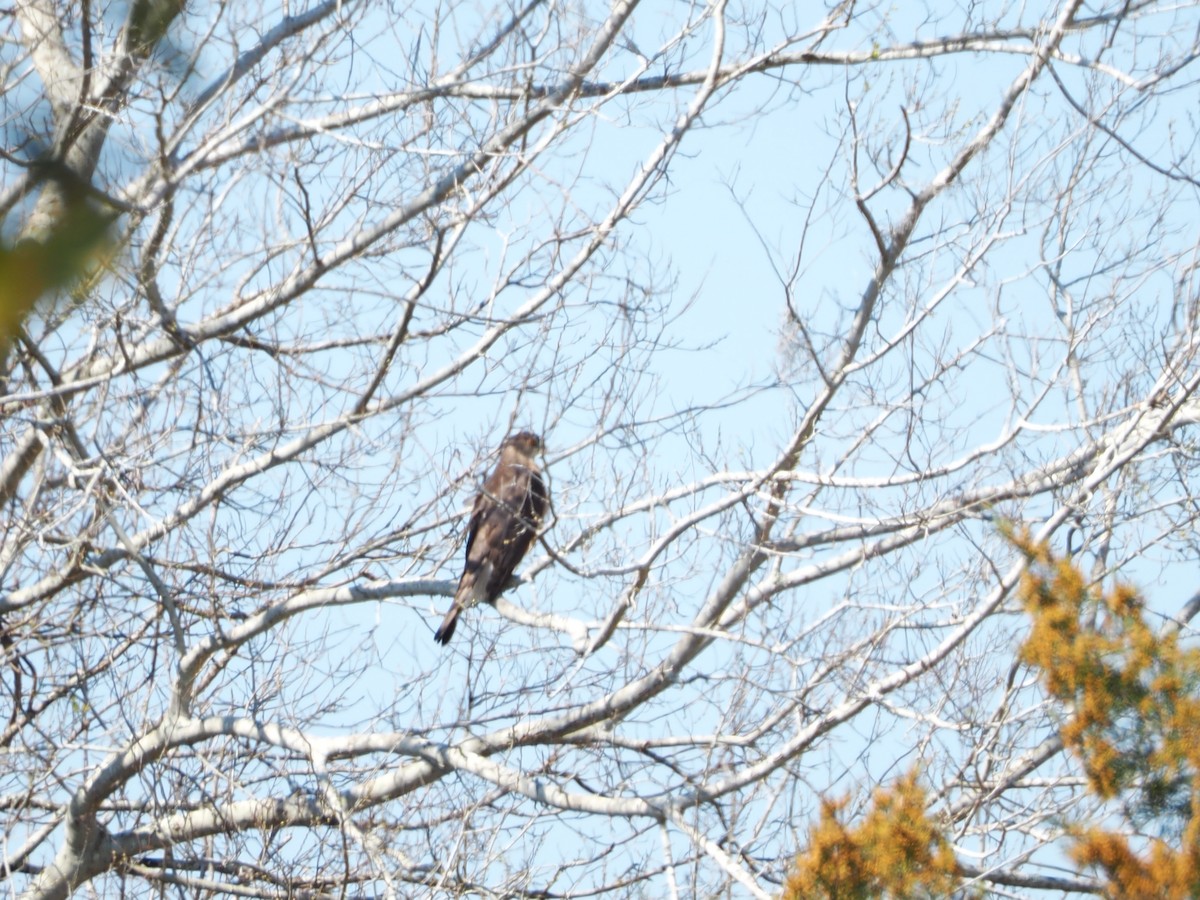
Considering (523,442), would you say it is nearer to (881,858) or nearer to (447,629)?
(447,629)

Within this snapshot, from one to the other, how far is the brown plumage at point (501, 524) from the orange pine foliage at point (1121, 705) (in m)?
1.83

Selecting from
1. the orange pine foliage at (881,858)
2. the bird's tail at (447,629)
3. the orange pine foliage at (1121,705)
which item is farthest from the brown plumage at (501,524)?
the orange pine foliage at (1121,705)

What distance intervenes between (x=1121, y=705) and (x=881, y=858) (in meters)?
0.96

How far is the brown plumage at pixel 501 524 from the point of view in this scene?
5.32 m

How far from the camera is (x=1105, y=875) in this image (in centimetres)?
422

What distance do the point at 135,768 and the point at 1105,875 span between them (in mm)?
3897

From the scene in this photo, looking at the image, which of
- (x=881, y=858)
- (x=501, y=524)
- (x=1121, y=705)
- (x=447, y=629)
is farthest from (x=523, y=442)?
(x=1121, y=705)

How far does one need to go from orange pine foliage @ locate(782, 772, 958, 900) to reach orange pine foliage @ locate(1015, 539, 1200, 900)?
1.50 feet

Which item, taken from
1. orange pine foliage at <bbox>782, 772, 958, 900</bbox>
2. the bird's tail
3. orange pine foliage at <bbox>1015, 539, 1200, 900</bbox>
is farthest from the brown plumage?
orange pine foliage at <bbox>1015, 539, 1200, 900</bbox>

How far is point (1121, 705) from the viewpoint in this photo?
4.45 m

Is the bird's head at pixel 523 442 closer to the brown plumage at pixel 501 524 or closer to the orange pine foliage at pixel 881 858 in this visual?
the brown plumage at pixel 501 524

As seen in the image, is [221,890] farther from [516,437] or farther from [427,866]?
[516,437]

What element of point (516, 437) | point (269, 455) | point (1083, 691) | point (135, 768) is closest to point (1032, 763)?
point (1083, 691)

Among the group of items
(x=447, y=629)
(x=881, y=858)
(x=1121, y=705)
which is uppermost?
(x=447, y=629)
